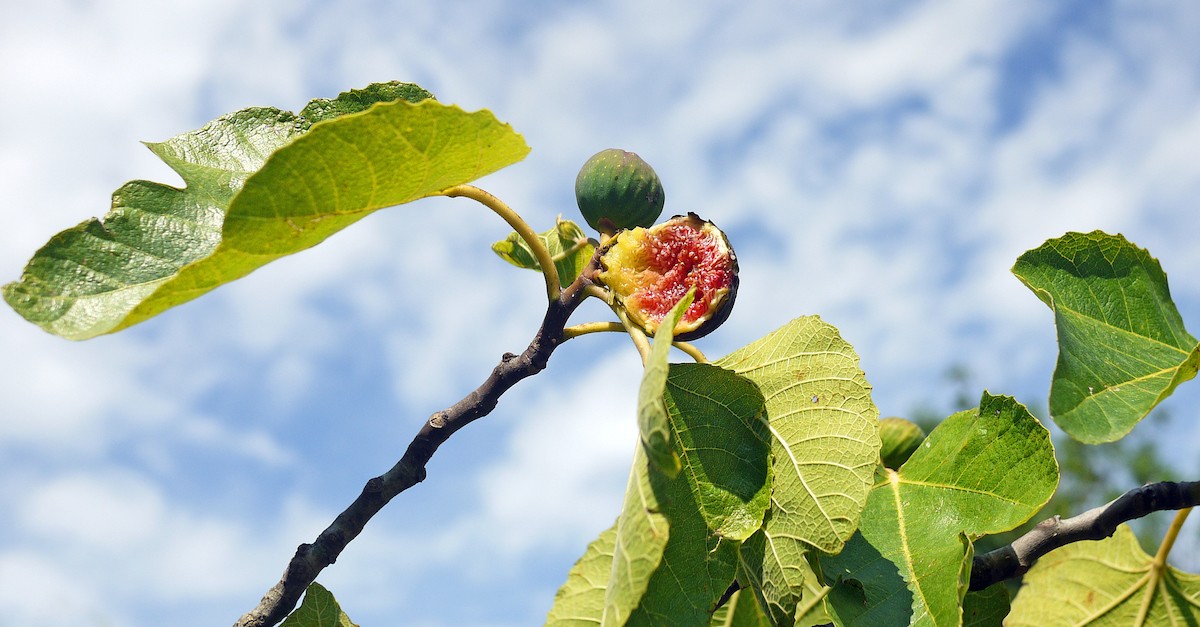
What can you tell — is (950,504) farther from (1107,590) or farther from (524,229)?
(524,229)

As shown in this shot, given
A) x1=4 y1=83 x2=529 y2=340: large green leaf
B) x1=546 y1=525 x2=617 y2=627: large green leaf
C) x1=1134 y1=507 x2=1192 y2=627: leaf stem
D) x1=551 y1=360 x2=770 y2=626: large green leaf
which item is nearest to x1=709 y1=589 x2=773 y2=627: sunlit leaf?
x1=546 y1=525 x2=617 y2=627: large green leaf

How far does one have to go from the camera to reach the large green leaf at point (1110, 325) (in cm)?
121

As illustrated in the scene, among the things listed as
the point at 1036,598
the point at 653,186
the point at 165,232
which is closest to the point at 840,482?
the point at 653,186

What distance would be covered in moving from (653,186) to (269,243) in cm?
76

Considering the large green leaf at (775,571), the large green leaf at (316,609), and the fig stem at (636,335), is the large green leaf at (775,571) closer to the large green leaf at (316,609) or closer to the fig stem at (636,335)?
the fig stem at (636,335)

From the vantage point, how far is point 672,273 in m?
1.44

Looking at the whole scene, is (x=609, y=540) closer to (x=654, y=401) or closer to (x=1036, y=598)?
(x=654, y=401)

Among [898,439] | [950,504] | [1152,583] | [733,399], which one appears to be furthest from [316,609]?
[1152,583]

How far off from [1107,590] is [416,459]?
1296 mm

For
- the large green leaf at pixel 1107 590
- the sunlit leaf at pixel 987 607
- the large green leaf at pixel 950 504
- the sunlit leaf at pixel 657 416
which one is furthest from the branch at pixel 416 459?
the large green leaf at pixel 1107 590

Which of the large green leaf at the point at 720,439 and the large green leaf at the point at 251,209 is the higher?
the large green leaf at the point at 251,209

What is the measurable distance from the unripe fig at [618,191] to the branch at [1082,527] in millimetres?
774

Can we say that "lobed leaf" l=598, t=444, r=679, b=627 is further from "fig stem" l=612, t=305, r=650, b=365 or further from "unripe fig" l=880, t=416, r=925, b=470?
"unripe fig" l=880, t=416, r=925, b=470

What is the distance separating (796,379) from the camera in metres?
1.31
